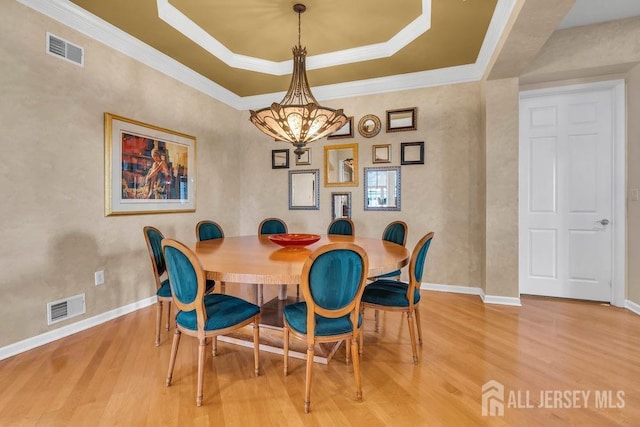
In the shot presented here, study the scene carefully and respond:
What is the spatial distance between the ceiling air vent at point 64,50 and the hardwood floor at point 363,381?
231 centimetres

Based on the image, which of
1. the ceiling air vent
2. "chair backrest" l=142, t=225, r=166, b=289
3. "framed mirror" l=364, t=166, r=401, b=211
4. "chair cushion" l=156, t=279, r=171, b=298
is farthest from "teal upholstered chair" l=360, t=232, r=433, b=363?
the ceiling air vent

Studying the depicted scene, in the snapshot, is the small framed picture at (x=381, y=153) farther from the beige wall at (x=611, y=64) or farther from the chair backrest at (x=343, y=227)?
the beige wall at (x=611, y=64)

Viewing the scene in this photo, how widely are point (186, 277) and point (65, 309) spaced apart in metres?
1.70

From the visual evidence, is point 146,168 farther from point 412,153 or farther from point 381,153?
point 412,153

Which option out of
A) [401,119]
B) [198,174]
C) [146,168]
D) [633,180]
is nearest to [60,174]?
[146,168]

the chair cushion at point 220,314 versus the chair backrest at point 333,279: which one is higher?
the chair backrest at point 333,279

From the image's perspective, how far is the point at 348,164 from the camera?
13.8 ft

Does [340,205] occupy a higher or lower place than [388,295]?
higher

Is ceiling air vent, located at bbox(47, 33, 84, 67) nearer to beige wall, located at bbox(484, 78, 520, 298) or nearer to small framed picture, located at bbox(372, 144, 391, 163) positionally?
small framed picture, located at bbox(372, 144, 391, 163)

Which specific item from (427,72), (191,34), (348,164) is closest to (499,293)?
(348,164)

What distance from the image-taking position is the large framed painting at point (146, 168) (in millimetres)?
2879

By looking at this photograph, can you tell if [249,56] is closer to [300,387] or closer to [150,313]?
[150,313]

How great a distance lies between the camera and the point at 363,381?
74.4 inches

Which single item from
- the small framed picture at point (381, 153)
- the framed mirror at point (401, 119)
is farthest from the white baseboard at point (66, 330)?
the framed mirror at point (401, 119)
